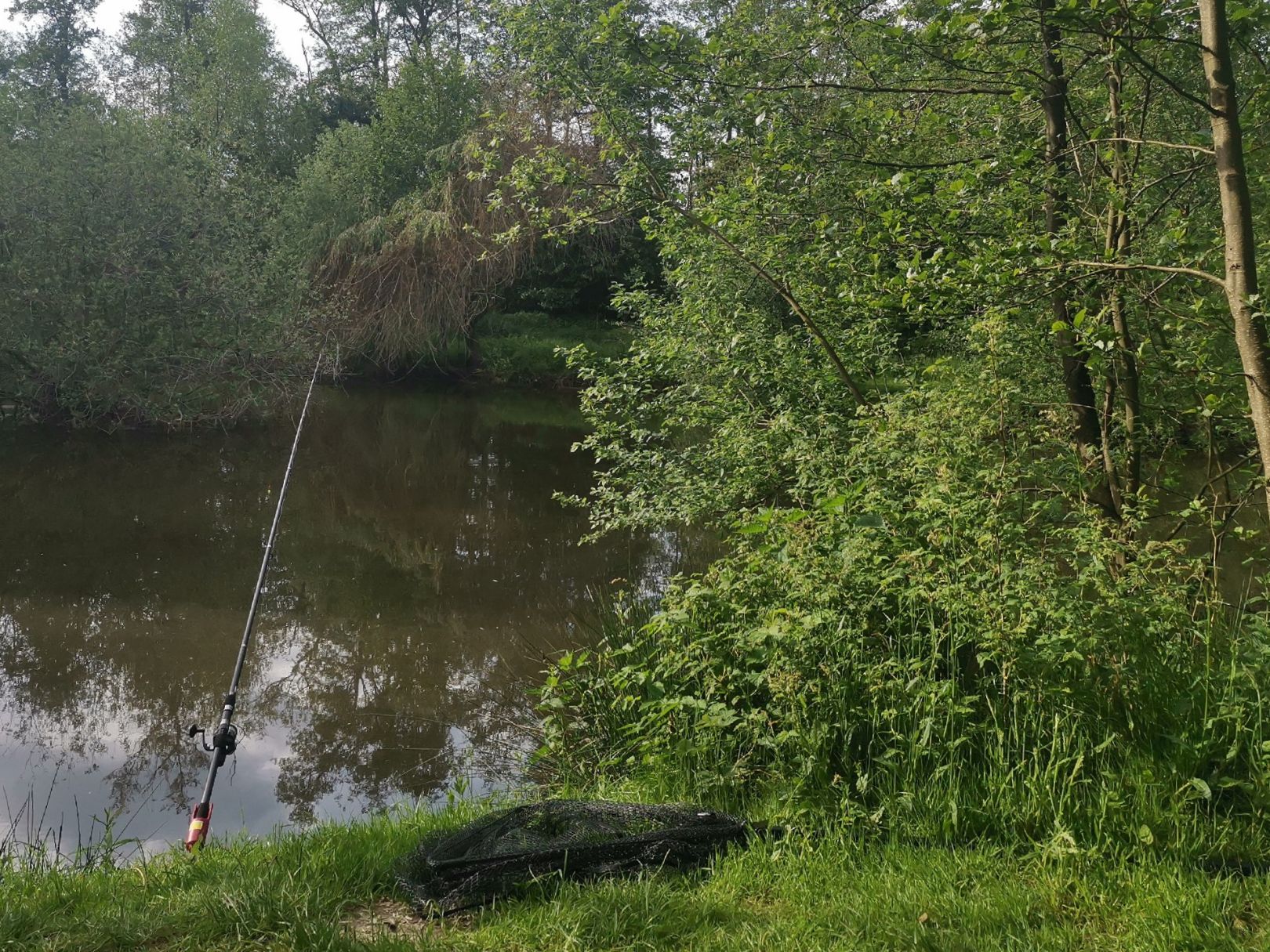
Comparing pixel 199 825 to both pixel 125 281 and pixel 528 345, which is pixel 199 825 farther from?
pixel 528 345

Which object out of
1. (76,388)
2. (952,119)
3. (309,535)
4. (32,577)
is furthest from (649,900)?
(76,388)

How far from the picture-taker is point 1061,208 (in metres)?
5.69

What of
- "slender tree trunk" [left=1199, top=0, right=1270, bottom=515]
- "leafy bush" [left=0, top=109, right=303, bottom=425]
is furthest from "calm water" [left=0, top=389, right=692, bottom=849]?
"slender tree trunk" [left=1199, top=0, right=1270, bottom=515]

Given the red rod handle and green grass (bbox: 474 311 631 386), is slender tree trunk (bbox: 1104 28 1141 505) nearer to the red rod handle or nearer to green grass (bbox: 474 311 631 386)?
the red rod handle

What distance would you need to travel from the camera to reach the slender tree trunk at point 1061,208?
531cm

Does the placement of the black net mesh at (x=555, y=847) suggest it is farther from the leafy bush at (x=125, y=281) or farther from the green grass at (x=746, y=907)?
the leafy bush at (x=125, y=281)

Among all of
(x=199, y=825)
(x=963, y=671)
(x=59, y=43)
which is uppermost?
(x=59, y=43)

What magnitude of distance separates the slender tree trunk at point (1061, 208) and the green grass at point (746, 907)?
113 inches

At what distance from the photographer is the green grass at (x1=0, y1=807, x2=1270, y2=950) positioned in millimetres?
2641

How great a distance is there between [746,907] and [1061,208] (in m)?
4.51

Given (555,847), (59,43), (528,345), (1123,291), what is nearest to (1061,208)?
(1123,291)

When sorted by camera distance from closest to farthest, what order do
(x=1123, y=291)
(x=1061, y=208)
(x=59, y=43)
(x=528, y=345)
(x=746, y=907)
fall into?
(x=746, y=907) < (x=1123, y=291) < (x=1061, y=208) < (x=528, y=345) < (x=59, y=43)

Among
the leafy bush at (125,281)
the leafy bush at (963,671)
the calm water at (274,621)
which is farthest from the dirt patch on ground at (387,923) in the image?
the leafy bush at (125,281)

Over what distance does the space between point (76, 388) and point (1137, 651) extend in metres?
16.5
